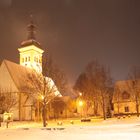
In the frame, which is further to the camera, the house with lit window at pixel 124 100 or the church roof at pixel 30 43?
the church roof at pixel 30 43

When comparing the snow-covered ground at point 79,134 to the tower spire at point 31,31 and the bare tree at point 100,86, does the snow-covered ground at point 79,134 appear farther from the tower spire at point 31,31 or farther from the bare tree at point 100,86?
the tower spire at point 31,31

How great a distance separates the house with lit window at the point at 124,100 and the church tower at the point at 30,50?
34.9 m

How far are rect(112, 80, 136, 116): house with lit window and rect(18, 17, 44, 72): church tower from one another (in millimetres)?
34907

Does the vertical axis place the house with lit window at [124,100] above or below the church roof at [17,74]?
below

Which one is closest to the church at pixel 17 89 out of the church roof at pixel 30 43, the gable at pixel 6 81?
the gable at pixel 6 81

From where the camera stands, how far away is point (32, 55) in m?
89.6

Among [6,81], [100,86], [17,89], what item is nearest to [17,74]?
[6,81]

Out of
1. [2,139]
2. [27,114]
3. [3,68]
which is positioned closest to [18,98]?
[27,114]

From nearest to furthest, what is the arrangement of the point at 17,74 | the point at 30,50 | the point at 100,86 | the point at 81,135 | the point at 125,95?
the point at 81,135, the point at 100,86, the point at 125,95, the point at 17,74, the point at 30,50

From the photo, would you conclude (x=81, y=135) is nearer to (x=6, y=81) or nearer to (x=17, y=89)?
(x=17, y=89)

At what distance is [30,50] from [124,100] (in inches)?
1586

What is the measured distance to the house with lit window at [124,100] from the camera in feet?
196

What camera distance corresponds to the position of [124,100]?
6103 cm

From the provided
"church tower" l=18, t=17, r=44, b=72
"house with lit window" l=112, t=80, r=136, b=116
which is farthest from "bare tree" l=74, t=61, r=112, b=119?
"church tower" l=18, t=17, r=44, b=72
